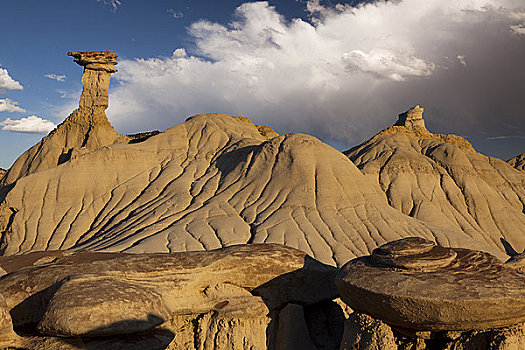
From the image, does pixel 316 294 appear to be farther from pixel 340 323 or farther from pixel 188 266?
pixel 188 266

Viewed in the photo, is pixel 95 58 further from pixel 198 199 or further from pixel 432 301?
pixel 432 301

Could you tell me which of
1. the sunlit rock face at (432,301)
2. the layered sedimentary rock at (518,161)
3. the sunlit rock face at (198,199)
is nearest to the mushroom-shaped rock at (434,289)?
the sunlit rock face at (432,301)

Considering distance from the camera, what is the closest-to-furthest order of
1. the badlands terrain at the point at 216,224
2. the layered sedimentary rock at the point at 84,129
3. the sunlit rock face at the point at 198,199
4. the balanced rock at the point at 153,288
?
the balanced rock at the point at 153,288
the badlands terrain at the point at 216,224
the sunlit rock face at the point at 198,199
the layered sedimentary rock at the point at 84,129

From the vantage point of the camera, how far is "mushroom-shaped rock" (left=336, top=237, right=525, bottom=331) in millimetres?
5691

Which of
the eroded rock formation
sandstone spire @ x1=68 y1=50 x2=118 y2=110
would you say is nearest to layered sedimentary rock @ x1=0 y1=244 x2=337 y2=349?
sandstone spire @ x1=68 y1=50 x2=118 y2=110

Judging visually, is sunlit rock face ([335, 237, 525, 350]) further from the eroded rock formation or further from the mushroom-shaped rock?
the eroded rock formation

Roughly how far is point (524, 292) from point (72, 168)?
4313cm

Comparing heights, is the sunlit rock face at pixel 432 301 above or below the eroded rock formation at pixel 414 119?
below

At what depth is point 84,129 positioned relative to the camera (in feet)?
167

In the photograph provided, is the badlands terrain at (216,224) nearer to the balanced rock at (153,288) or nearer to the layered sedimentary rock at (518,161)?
the balanced rock at (153,288)

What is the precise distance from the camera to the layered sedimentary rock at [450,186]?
44.5 metres

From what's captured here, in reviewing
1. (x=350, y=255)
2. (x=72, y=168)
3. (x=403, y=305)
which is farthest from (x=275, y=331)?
(x=72, y=168)

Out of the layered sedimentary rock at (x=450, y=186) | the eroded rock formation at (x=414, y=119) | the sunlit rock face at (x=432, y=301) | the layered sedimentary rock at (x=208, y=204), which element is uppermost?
the eroded rock formation at (x=414, y=119)

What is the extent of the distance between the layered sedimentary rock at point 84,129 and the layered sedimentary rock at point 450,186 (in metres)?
32.8
